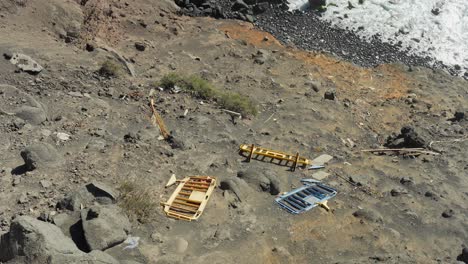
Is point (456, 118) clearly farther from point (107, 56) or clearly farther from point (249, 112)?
point (107, 56)

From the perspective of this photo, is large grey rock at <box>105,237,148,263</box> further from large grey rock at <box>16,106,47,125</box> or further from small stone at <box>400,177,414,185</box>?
small stone at <box>400,177,414,185</box>

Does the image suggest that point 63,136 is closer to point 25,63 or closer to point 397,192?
point 25,63

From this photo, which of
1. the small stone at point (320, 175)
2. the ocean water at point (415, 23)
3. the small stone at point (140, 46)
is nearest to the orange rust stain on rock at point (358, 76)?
the ocean water at point (415, 23)

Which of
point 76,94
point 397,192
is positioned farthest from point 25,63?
point 397,192

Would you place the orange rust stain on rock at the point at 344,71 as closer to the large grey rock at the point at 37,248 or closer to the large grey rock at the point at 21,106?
the large grey rock at the point at 21,106

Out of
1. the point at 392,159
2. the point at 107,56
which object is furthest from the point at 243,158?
the point at 107,56

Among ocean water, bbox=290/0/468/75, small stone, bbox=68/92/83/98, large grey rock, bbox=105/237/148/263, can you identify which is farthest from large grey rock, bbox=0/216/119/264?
ocean water, bbox=290/0/468/75
